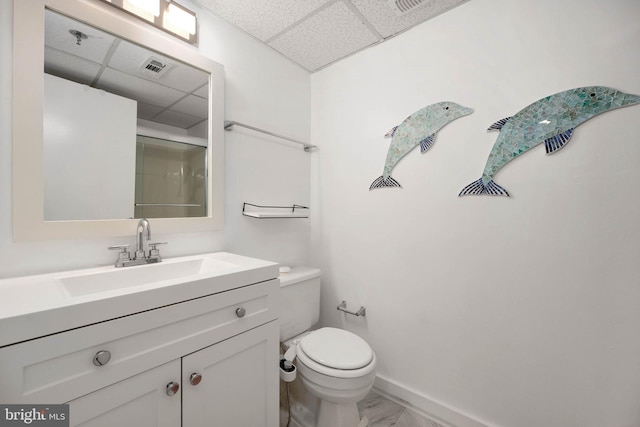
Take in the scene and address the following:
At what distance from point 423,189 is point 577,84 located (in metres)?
0.76

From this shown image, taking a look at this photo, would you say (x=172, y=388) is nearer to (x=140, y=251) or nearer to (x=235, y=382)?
(x=235, y=382)

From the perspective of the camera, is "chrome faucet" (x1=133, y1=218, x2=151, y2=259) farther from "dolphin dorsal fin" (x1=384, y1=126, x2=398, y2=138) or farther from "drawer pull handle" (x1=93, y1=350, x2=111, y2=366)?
"dolphin dorsal fin" (x1=384, y1=126, x2=398, y2=138)

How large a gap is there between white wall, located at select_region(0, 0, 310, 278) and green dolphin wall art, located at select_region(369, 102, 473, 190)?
0.68 m

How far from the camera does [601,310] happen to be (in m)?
1.05

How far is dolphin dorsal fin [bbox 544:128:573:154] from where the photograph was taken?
1110mm

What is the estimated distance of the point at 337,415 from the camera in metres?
1.23

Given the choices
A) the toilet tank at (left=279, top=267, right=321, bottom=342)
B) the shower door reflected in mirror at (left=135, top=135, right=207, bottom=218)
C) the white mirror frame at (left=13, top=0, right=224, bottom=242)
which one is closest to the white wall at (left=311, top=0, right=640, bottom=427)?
the toilet tank at (left=279, top=267, right=321, bottom=342)

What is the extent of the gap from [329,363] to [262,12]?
73.3 inches

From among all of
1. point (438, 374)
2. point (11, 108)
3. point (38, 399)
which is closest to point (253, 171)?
point (11, 108)

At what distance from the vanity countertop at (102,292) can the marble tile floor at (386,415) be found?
100 centimetres

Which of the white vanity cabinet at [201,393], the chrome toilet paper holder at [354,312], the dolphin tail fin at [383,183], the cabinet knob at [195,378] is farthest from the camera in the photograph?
the chrome toilet paper holder at [354,312]

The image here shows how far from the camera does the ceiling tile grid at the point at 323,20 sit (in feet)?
4.51

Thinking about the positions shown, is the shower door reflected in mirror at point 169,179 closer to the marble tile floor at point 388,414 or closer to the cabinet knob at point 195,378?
the cabinet knob at point 195,378

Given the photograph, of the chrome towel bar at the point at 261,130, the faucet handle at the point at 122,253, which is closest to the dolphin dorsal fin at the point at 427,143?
the chrome towel bar at the point at 261,130
